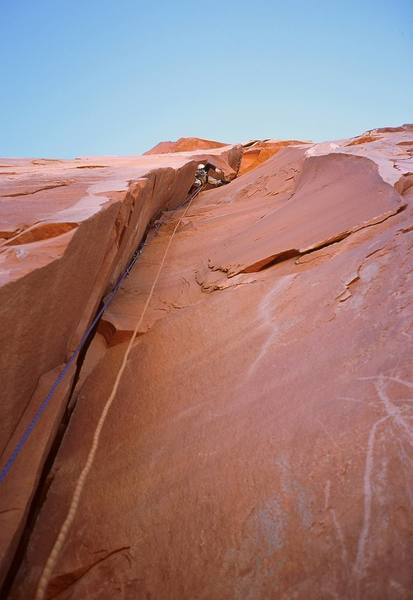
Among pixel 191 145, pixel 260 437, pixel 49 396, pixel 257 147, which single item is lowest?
pixel 260 437

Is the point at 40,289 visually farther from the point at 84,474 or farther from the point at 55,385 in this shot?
the point at 84,474

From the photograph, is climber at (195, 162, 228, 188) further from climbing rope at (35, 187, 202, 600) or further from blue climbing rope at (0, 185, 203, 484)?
blue climbing rope at (0, 185, 203, 484)

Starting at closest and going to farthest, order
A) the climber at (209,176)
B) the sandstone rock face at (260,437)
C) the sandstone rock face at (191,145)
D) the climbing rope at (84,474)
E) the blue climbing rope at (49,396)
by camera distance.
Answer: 1. the sandstone rock face at (260,437)
2. the climbing rope at (84,474)
3. the blue climbing rope at (49,396)
4. the climber at (209,176)
5. the sandstone rock face at (191,145)

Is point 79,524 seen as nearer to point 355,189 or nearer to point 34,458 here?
point 34,458

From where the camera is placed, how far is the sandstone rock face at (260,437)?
3.64 feet

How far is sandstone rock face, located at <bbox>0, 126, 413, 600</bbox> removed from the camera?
3.64 ft

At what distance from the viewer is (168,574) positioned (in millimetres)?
1260

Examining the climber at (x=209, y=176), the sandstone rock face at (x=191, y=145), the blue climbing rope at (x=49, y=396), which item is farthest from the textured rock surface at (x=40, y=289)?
the sandstone rock face at (x=191, y=145)

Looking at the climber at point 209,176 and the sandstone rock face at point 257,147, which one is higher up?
the sandstone rock face at point 257,147

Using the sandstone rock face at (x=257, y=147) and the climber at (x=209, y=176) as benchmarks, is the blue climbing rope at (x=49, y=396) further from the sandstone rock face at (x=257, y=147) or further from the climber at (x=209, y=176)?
the sandstone rock face at (x=257, y=147)

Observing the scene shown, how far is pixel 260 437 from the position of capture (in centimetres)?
149

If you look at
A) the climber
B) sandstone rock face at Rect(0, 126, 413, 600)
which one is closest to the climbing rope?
sandstone rock face at Rect(0, 126, 413, 600)

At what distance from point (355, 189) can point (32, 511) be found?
3.25 meters

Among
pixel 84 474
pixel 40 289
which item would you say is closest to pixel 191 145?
pixel 40 289
